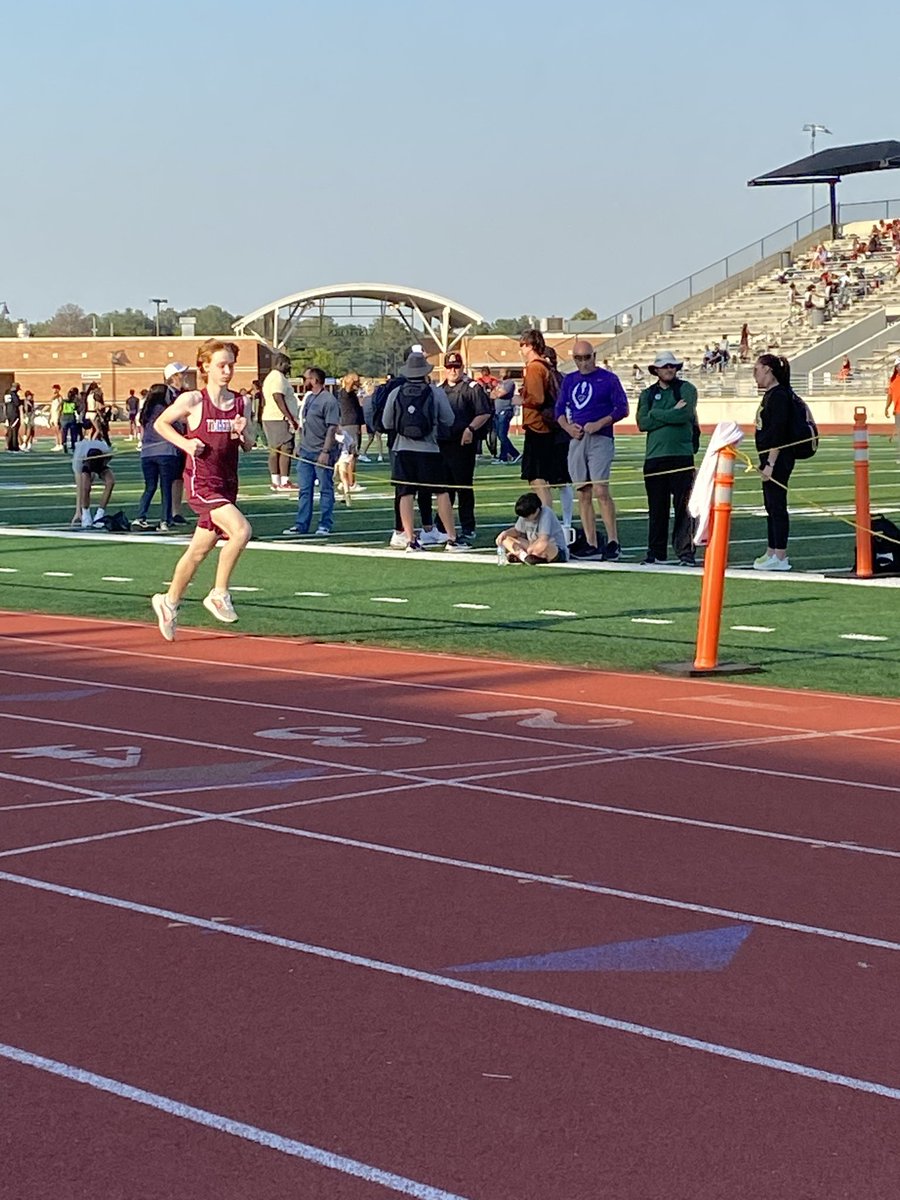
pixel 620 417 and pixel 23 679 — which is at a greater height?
pixel 620 417

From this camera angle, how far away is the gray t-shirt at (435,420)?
18484 millimetres

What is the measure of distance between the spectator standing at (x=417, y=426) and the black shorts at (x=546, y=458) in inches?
36.7

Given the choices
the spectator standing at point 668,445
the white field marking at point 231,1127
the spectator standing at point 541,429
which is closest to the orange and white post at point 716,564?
the spectator standing at point 668,445

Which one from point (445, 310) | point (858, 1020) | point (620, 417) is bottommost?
point (858, 1020)

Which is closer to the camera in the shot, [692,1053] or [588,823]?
[692,1053]

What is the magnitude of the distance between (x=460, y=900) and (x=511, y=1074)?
1.71 meters

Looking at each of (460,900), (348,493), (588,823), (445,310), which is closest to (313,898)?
(460,900)

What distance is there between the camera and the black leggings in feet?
54.4

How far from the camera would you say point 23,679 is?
1136 cm

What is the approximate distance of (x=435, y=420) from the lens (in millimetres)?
18562

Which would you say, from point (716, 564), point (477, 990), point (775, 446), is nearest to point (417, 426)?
point (775, 446)

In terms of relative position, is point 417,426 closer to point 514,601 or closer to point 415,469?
point 415,469

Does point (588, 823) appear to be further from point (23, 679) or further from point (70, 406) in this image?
point (70, 406)

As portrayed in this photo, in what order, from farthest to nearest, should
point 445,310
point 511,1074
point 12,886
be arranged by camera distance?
point 445,310, point 12,886, point 511,1074
